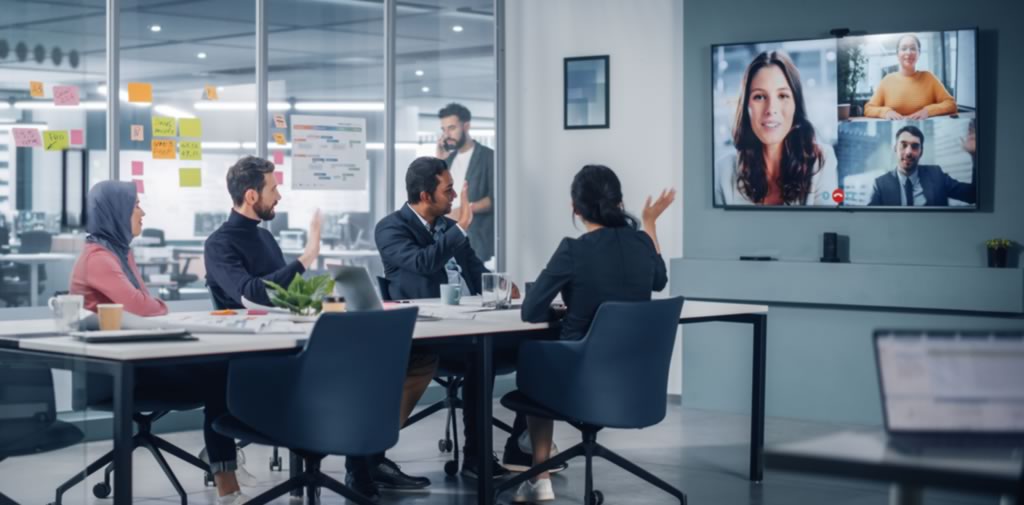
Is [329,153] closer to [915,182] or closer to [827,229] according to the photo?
[827,229]

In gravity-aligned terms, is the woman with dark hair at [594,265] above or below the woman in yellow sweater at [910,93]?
below

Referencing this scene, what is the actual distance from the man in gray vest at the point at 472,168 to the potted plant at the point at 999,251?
9.81ft

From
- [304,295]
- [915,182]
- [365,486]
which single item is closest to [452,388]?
[365,486]

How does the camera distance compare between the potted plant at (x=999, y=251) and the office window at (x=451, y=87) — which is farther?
the office window at (x=451, y=87)

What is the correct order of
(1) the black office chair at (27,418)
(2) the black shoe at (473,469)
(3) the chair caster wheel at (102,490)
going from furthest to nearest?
(2) the black shoe at (473,469), (3) the chair caster wheel at (102,490), (1) the black office chair at (27,418)

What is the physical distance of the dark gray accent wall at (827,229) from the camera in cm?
590

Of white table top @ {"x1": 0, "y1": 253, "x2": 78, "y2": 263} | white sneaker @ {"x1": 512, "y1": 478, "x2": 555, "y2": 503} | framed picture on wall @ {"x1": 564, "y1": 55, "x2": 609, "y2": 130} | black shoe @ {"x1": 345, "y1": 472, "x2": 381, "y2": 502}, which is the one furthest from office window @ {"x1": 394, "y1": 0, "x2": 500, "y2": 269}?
white sneaker @ {"x1": 512, "y1": 478, "x2": 555, "y2": 503}

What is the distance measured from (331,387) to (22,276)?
2650 millimetres

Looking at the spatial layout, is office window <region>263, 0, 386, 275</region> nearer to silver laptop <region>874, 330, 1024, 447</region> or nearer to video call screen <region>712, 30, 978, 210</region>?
video call screen <region>712, 30, 978, 210</region>

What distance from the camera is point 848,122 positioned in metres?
6.23

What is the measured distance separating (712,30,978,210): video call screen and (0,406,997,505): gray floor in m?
1.32

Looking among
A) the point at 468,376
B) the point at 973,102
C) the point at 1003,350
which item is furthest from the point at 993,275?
the point at 1003,350

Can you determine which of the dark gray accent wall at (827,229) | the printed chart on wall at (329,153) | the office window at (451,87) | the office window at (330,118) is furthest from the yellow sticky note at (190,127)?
the dark gray accent wall at (827,229)

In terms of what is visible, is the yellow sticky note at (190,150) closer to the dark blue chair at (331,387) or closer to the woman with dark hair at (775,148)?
the dark blue chair at (331,387)
